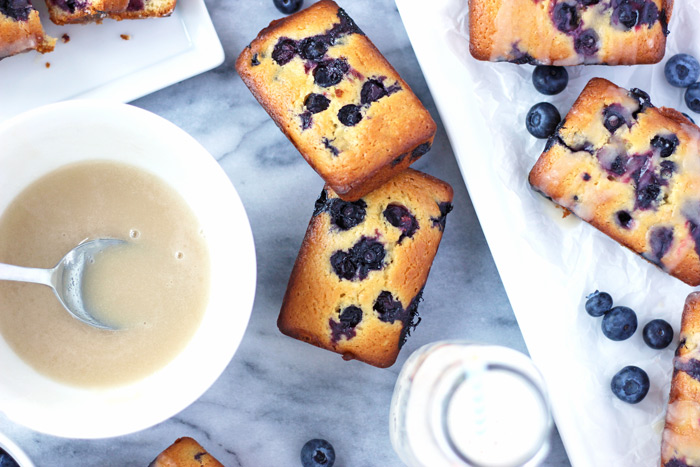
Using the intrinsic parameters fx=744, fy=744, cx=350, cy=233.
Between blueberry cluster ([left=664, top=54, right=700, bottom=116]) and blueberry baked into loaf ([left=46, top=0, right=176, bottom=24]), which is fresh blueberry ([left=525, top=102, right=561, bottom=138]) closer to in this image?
blueberry cluster ([left=664, top=54, right=700, bottom=116])

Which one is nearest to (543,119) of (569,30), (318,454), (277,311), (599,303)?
(569,30)

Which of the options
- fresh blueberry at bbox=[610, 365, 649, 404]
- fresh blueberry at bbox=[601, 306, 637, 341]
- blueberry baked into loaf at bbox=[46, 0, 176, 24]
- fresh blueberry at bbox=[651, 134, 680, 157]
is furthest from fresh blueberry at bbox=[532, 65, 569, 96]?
blueberry baked into loaf at bbox=[46, 0, 176, 24]

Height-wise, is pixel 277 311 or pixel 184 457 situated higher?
pixel 277 311

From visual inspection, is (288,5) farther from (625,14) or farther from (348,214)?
(625,14)

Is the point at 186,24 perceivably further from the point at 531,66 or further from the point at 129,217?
the point at 531,66

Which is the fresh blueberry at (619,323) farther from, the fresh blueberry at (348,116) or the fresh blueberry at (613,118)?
the fresh blueberry at (348,116)

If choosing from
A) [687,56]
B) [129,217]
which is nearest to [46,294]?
[129,217]
